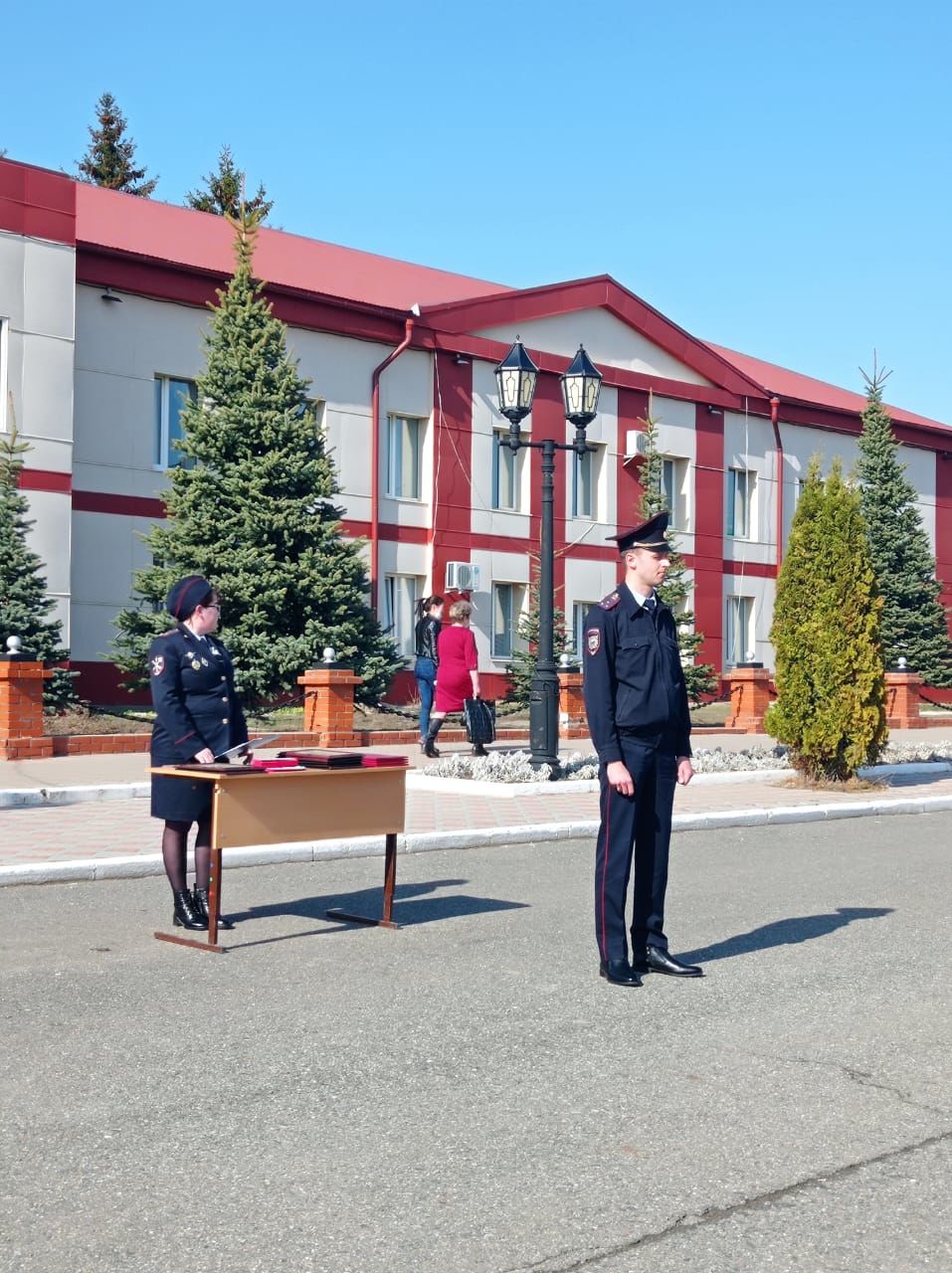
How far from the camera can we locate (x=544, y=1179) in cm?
423

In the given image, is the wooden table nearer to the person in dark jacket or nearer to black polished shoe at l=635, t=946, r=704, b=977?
black polished shoe at l=635, t=946, r=704, b=977

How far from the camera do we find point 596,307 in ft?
112

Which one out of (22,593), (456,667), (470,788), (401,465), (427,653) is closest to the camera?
(470,788)

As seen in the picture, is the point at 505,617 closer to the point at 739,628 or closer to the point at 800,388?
the point at 739,628

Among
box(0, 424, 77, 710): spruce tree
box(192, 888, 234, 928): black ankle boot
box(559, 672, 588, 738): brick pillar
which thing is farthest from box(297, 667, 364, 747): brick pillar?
box(192, 888, 234, 928): black ankle boot

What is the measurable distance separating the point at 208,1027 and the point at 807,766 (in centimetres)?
1156

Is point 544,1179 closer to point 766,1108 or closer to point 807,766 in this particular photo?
point 766,1108

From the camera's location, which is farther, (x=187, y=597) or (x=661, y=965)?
(x=187, y=597)

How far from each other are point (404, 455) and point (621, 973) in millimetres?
24734

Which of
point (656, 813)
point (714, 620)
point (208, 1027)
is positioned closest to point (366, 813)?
point (656, 813)

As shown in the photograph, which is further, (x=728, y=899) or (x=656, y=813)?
(x=728, y=899)

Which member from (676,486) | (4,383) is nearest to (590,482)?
(676,486)

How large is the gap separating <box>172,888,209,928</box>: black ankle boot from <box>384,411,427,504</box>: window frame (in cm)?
2267

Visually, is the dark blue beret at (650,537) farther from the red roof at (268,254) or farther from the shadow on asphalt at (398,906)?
the red roof at (268,254)
